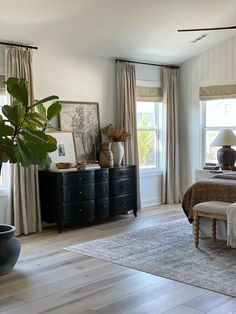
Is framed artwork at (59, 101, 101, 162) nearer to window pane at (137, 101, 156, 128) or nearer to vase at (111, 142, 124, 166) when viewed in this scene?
vase at (111, 142, 124, 166)

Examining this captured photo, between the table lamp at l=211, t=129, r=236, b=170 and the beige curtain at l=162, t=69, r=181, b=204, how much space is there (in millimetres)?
1051

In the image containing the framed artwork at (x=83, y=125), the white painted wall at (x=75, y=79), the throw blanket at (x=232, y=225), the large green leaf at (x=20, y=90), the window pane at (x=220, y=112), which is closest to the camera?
the large green leaf at (x=20, y=90)

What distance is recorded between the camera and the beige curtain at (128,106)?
23.2 feet

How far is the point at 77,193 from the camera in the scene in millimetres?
5914

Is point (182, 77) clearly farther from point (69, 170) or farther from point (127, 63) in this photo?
point (69, 170)

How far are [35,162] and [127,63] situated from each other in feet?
12.3

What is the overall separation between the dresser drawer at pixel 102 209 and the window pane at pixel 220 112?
257 centimetres

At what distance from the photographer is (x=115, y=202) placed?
652 cm

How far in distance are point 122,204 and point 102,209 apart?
44 centimetres

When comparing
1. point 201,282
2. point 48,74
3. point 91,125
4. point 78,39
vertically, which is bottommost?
point 201,282

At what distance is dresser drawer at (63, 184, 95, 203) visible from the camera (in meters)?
5.80

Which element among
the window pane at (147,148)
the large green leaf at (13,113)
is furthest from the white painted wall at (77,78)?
the large green leaf at (13,113)

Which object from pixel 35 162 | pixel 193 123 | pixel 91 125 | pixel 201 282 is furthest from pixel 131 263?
pixel 193 123

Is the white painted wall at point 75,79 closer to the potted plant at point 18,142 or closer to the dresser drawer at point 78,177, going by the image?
the dresser drawer at point 78,177
